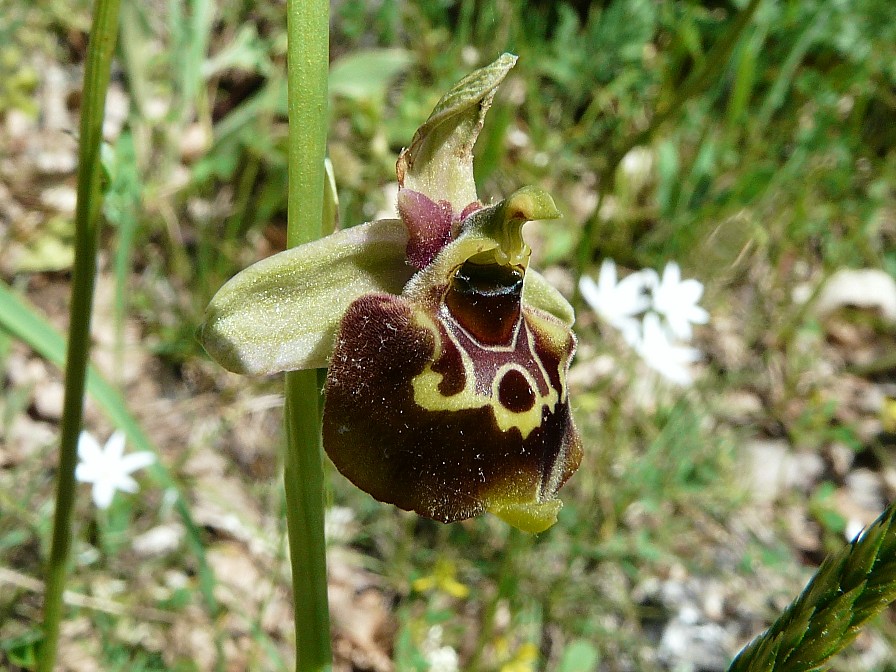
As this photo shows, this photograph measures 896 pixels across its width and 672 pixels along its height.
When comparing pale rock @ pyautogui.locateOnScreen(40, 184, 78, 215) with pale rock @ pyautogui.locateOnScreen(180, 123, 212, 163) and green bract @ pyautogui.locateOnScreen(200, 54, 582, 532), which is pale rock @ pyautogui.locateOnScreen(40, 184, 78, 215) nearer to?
pale rock @ pyautogui.locateOnScreen(180, 123, 212, 163)

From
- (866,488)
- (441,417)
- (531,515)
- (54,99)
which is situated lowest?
(866,488)

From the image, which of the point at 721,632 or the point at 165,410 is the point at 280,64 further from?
the point at 721,632

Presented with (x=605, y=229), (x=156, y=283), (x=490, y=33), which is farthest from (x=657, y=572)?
(x=490, y=33)

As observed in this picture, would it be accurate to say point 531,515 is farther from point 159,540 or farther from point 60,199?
point 60,199

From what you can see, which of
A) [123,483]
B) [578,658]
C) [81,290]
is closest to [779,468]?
[578,658]

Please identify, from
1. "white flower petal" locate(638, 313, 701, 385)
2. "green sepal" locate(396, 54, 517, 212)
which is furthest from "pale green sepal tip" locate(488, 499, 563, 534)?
"white flower petal" locate(638, 313, 701, 385)

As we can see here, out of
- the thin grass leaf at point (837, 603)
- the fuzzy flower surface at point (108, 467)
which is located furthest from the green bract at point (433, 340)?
the fuzzy flower surface at point (108, 467)
